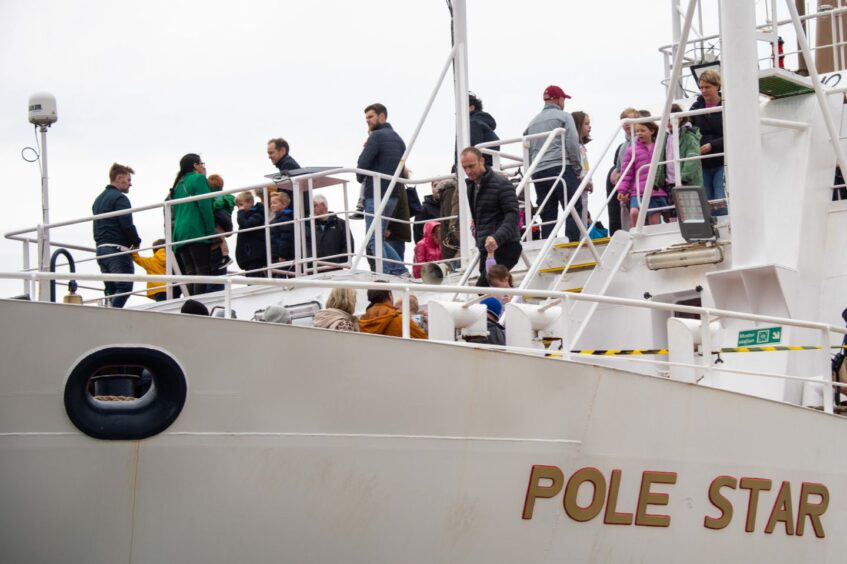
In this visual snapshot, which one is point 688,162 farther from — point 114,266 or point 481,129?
point 114,266

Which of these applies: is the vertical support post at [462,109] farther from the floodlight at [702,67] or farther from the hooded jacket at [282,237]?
the floodlight at [702,67]

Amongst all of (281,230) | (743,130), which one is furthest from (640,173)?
(281,230)

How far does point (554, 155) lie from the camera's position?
1437 centimetres

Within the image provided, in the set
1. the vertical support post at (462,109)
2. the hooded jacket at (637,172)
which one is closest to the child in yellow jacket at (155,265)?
the vertical support post at (462,109)

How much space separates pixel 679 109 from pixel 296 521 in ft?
26.2

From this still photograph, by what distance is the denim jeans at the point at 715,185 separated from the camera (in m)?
13.7

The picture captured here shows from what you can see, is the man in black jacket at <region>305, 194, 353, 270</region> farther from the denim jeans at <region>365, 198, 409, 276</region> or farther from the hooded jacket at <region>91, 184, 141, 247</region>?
the hooded jacket at <region>91, 184, 141, 247</region>

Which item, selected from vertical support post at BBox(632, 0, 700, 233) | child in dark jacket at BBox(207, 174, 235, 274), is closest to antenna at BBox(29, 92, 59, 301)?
child in dark jacket at BBox(207, 174, 235, 274)

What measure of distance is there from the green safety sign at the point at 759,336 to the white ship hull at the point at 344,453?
1235mm

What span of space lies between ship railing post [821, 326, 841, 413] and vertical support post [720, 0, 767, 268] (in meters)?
1.05

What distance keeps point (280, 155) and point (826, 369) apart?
5884 mm

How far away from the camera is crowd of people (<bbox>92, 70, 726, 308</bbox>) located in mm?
13227

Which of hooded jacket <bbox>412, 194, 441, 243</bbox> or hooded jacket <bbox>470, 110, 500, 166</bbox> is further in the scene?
hooded jacket <bbox>412, 194, 441, 243</bbox>

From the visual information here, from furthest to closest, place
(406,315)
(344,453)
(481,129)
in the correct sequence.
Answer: (481,129), (406,315), (344,453)
